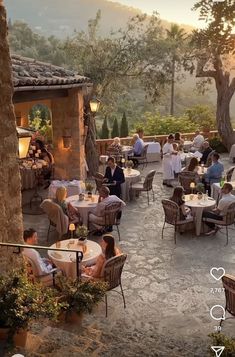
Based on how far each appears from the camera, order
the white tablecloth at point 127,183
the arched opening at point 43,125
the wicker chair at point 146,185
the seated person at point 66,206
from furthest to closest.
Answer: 1. the arched opening at point 43,125
2. the white tablecloth at point 127,183
3. the wicker chair at point 146,185
4. the seated person at point 66,206

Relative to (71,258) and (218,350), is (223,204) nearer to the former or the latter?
(71,258)

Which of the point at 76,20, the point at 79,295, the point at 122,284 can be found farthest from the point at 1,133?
the point at 76,20

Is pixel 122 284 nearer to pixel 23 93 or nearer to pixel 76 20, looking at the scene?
pixel 23 93

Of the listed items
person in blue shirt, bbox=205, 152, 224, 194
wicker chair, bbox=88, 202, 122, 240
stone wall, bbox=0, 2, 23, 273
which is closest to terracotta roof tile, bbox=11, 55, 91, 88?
wicker chair, bbox=88, 202, 122, 240

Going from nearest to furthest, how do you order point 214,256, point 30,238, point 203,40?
point 30,238 → point 214,256 → point 203,40

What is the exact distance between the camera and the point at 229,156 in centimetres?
1942

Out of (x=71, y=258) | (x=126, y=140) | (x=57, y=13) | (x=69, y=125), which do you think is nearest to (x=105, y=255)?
(x=71, y=258)

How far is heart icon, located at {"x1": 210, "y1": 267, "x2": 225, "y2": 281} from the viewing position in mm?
8711

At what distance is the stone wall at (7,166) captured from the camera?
582cm

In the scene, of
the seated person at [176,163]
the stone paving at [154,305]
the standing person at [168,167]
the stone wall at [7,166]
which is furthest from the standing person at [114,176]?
the stone wall at [7,166]

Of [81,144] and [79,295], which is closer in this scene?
[79,295]

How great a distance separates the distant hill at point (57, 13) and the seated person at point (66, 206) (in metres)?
51.6

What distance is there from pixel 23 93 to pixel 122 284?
522 cm

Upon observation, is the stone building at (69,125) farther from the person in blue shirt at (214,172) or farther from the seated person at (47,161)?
the person in blue shirt at (214,172)
